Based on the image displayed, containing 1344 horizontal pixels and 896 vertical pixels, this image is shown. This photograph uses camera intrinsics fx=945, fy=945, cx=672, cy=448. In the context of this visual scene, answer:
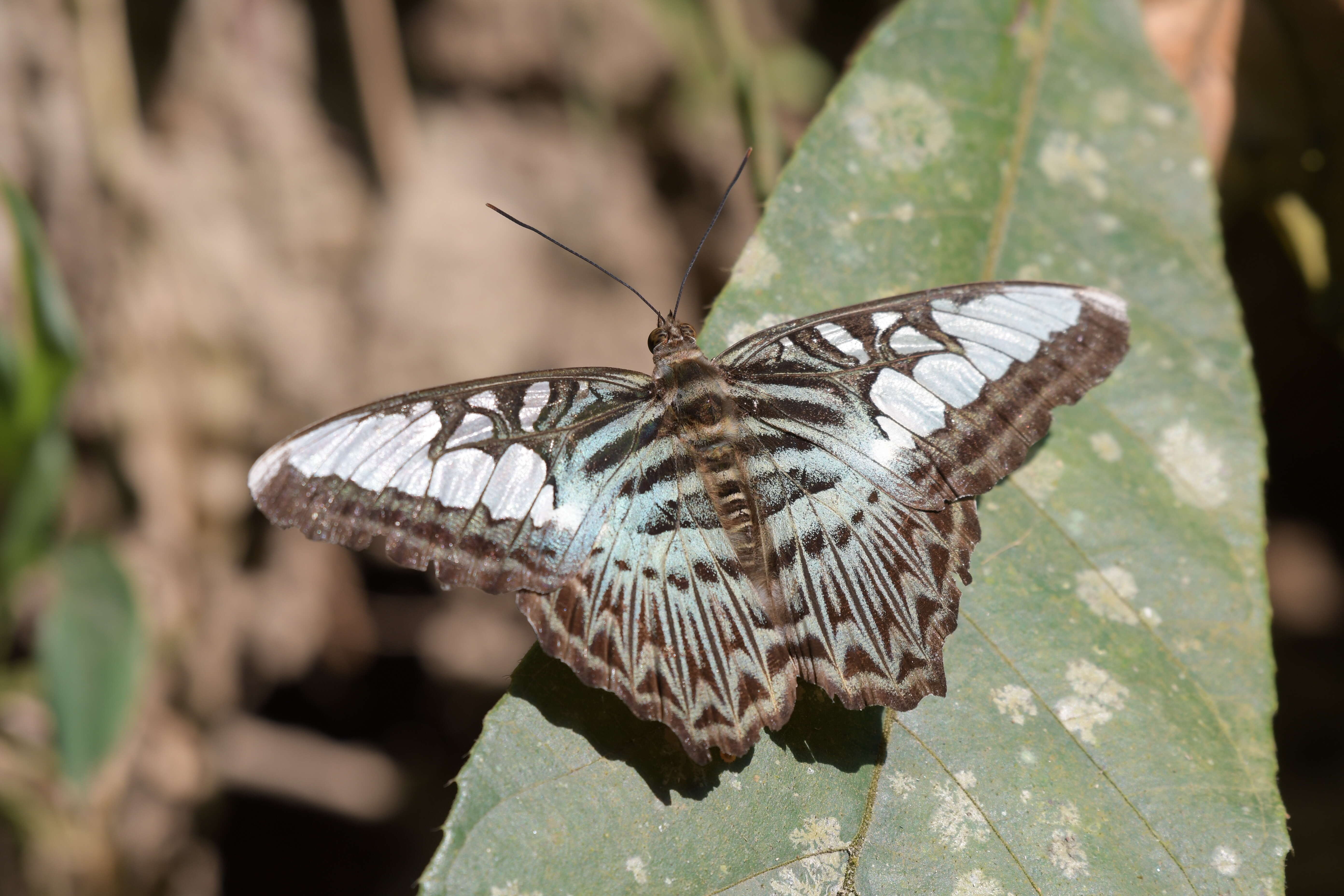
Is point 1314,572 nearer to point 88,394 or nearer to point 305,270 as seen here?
point 305,270

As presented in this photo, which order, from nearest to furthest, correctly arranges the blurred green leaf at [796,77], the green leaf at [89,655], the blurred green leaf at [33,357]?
1. the blurred green leaf at [33,357]
2. the green leaf at [89,655]
3. the blurred green leaf at [796,77]

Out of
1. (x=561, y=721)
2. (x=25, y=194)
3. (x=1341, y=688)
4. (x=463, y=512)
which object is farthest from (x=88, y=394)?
(x=1341, y=688)

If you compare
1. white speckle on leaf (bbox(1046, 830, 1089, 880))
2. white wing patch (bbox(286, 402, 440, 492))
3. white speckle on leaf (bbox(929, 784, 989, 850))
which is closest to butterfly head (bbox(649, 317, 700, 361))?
white wing patch (bbox(286, 402, 440, 492))

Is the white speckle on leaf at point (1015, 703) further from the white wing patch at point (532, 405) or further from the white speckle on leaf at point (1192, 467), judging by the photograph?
the white wing patch at point (532, 405)

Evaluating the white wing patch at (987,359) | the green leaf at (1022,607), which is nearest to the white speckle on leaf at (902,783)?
the green leaf at (1022,607)

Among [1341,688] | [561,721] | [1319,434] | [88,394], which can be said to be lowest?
[561,721]
